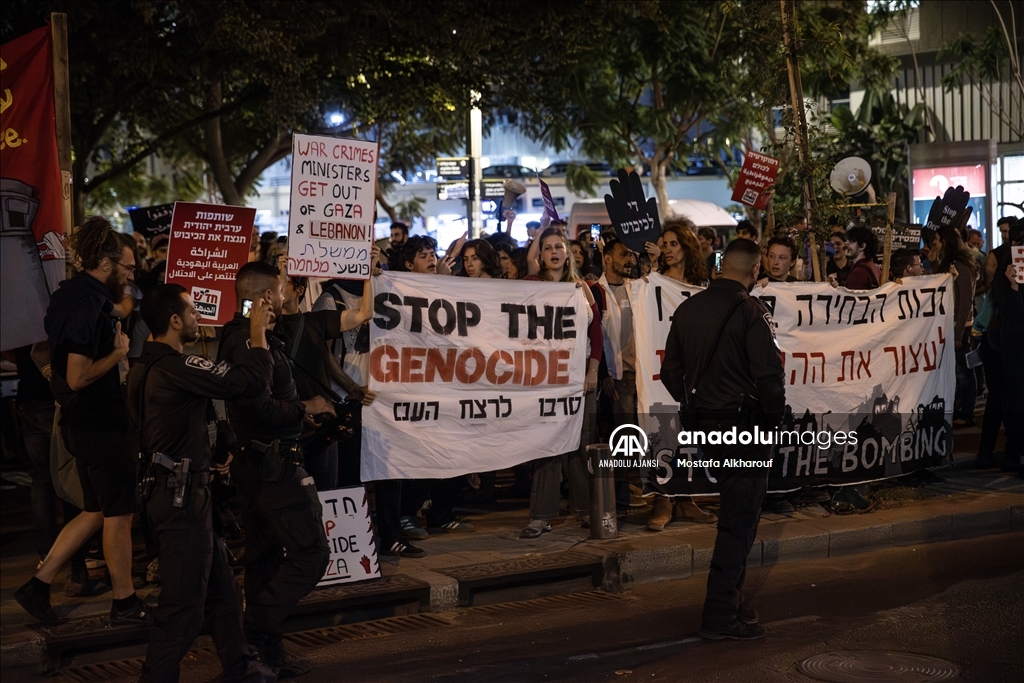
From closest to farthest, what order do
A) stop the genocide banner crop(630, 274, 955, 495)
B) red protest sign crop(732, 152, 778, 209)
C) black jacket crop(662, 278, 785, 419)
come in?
1. black jacket crop(662, 278, 785, 419)
2. stop the genocide banner crop(630, 274, 955, 495)
3. red protest sign crop(732, 152, 778, 209)

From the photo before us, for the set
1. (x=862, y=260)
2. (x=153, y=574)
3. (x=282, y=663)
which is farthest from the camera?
(x=862, y=260)

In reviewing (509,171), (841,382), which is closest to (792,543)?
(841,382)

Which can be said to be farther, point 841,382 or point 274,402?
point 841,382

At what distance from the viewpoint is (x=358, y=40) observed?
52.7 ft

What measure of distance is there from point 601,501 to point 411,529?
1.39 metres

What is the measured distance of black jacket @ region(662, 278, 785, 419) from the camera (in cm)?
641

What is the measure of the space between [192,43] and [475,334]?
1015 cm

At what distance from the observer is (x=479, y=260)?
348 inches

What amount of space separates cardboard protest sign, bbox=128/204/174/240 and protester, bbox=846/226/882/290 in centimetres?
633

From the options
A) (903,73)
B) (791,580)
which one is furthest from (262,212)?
(791,580)

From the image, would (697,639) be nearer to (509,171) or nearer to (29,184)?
(29,184)

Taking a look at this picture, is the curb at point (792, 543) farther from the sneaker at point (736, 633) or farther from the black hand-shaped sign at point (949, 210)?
the black hand-shaped sign at point (949, 210)

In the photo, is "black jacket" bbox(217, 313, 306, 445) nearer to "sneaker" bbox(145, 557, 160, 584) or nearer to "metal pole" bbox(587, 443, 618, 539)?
"sneaker" bbox(145, 557, 160, 584)

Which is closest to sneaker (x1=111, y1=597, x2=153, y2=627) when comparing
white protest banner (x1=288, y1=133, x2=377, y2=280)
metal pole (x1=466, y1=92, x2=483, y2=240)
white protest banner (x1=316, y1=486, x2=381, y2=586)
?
white protest banner (x1=316, y1=486, x2=381, y2=586)
